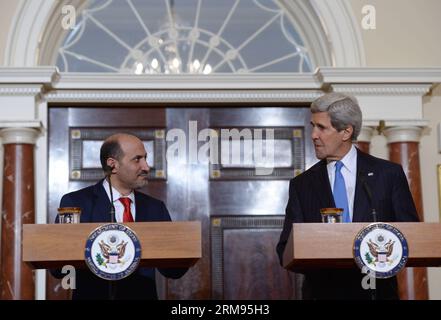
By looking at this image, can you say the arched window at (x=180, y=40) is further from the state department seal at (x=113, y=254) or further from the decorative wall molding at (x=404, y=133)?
the state department seal at (x=113, y=254)

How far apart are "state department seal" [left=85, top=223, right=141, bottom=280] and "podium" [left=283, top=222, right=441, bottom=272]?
610 millimetres

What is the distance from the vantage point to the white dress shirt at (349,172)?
4098 millimetres

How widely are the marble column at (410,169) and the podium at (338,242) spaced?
2786 millimetres

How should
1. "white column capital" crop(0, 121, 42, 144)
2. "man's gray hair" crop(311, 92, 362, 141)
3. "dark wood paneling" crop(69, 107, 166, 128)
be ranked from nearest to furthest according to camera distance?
1. "man's gray hair" crop(311, 92, 362, 141)
2. "white column capital" crop(0, 121, 42, 144)
3. "dark wood paneling" crop(69, 107, 166, 128)

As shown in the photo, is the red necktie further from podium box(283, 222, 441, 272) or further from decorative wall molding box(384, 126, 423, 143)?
decorative wall molding box(384, 126, 423, 143)

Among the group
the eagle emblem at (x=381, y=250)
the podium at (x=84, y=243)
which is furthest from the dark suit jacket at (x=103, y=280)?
the eagle emblem at (x=381, y=250)

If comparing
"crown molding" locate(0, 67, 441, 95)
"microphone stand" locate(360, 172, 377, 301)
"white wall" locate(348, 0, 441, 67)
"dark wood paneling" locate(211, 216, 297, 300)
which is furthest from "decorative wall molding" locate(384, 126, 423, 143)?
"microphone stand" locate(360, 172, 377, 301)

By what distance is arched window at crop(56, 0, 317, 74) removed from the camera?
22.5 feet

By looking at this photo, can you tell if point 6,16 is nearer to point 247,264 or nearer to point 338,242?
point 247,264

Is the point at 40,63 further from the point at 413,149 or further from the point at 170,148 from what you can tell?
the point at 413,149

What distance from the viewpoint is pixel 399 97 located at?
6.58 meters
